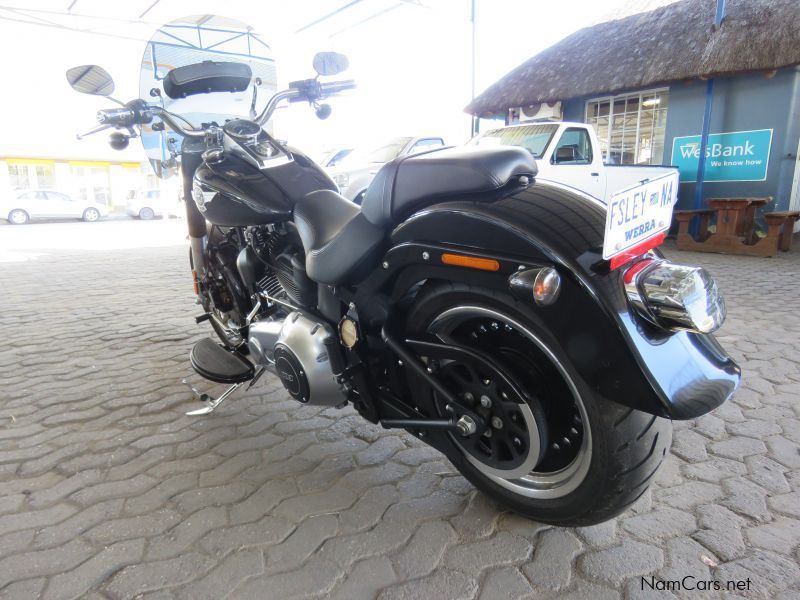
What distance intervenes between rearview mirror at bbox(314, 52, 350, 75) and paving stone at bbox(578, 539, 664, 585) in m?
2.54

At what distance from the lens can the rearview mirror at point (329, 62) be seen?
277 cm

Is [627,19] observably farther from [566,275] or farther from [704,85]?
[566,275]

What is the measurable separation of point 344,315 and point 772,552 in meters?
1.62

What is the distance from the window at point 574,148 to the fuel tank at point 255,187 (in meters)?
6.89

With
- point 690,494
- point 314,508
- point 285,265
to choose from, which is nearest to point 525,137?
point 285,265

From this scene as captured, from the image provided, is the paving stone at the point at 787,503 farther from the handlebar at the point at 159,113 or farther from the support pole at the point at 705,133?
the support pole at the point at 705,133

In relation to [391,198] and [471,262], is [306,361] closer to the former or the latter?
[391,198]

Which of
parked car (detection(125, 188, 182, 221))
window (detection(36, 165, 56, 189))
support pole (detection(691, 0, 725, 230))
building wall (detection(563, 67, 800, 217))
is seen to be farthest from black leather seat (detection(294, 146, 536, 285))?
window (detection(36, 165, 56, 189))

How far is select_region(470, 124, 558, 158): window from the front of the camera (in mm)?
8484

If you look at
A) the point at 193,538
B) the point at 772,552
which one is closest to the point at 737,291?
the point at 772,552

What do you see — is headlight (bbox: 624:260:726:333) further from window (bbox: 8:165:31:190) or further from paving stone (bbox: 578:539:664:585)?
window (bbox: 8:165:31:190)

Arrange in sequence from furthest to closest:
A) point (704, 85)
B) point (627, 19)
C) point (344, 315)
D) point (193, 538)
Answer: point (627, 19) → point (704, 85) → point (344, 315) → point (193, 538)

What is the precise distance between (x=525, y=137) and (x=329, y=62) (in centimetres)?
673

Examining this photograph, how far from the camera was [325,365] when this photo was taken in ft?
6.69
